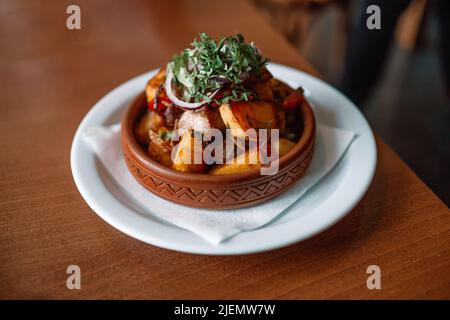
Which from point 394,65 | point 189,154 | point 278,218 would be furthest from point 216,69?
point 394,65

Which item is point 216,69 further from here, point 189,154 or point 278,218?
point 278,218

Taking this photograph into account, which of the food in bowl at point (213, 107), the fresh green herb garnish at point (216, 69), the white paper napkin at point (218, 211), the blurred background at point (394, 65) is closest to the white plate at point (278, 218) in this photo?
the white paper napkin at point (218, 211)

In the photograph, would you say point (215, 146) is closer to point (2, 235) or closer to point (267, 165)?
point (267, 165)

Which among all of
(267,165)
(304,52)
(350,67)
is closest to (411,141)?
(350,67)

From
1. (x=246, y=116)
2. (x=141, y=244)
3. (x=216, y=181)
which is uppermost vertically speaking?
(x=246, y=116)

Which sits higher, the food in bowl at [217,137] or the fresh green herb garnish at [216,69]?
the fresh green herb garnish at [216,69]

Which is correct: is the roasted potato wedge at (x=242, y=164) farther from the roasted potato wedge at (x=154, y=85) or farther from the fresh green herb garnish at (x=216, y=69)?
the roasted potato wedge at (x=154, y=85)
